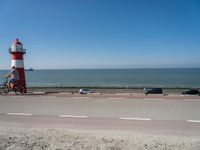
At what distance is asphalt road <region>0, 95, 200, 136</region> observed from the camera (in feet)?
26.0

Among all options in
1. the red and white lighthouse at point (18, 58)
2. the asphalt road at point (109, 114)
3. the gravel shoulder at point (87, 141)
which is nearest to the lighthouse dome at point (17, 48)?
the red and white lighthouse at point (18, 58)

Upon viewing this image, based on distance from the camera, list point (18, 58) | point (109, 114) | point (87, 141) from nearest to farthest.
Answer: point (87, 141), point (109, 114), point (18, 58)

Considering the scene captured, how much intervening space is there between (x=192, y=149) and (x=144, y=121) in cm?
305

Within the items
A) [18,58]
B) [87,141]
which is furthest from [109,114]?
[18,58]

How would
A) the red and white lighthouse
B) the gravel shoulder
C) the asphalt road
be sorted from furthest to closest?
the red and white lighthouse
the asphalt road
the gravel shoulder

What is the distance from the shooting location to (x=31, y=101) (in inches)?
504

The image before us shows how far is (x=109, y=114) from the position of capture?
9.60m

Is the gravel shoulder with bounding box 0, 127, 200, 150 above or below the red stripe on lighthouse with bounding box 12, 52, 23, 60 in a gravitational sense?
below

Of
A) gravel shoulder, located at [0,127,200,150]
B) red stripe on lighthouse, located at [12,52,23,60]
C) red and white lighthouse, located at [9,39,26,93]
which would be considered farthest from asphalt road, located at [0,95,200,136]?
red stripe on lighthouse, located at [12,52,23,60]

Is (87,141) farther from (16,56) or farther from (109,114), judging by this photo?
(16,56)

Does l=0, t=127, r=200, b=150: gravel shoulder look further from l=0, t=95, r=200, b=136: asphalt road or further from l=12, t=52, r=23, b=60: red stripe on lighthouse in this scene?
l=12, t=52, r=23, b=60: red stripe on lighthouse

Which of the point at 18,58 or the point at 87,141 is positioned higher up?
the point at 18,58

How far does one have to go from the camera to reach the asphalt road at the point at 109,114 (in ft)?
26.0

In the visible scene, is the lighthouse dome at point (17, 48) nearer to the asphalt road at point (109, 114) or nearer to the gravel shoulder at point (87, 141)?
the asphalt road at point (109, 114)
